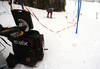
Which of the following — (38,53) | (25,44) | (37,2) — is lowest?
(38,53)

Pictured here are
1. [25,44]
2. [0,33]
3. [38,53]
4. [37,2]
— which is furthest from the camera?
[37,2]

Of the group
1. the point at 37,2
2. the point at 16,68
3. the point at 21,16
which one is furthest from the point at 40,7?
the point at 16,68

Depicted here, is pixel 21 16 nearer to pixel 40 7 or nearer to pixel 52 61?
pixel 52 61

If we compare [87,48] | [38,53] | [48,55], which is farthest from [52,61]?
[87,48]

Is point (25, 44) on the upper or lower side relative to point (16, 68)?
upper

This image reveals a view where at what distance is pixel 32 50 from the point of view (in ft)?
4.29

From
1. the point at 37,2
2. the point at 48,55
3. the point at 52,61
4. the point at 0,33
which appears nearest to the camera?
the point at 0,33

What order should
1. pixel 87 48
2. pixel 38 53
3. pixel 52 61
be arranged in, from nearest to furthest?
pixel 38 53
pixel 52 61
pixel 87 48

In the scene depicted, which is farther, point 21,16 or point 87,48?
point 87,48

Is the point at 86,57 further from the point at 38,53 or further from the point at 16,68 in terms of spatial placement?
the point at 16,68

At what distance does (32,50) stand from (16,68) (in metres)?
0.53

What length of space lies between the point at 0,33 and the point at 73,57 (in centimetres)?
162

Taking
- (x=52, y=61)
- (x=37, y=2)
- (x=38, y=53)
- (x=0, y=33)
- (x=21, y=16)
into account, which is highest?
(x=37, y=2)

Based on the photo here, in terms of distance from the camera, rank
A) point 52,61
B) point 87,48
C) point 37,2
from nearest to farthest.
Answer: point 52,61 < point 87,48 < point 37,2
